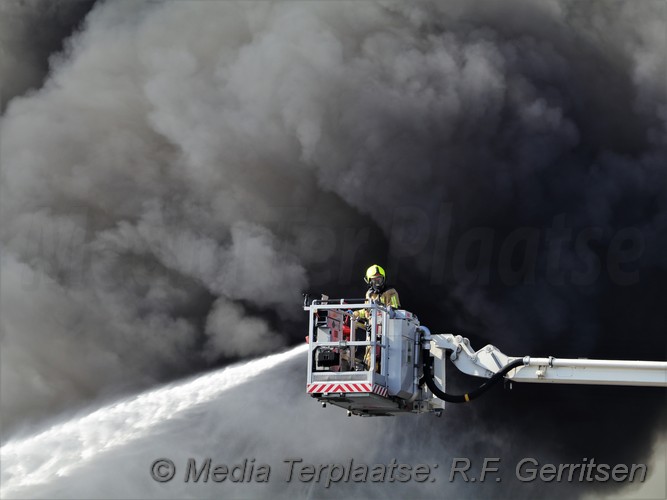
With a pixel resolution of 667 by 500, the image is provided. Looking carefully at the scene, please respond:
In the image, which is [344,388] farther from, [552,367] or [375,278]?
[552,367]

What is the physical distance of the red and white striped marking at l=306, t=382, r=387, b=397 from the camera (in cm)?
1444

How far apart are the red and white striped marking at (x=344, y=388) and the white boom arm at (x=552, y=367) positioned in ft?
4.59

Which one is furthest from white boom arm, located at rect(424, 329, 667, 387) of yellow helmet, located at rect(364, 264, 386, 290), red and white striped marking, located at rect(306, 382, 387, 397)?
red and white striped marking, located at rect(306, 382, 387, 397)

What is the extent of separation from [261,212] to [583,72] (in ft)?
25.0


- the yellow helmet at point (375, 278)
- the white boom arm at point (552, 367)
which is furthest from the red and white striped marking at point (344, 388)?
the yellow helmet at point (375, 278)

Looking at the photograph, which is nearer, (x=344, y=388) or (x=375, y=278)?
(x=344, y=388)

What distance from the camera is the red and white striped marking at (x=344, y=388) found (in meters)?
14.4

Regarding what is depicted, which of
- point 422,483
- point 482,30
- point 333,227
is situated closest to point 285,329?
point 333,227

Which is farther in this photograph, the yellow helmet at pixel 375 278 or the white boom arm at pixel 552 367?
the yellow helmet at pixel 375 278

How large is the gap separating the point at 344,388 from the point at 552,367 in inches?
116

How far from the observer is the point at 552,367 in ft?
49.3

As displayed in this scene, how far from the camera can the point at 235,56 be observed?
2412 cm

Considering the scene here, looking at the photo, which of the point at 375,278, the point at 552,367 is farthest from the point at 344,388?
the point at 552,367

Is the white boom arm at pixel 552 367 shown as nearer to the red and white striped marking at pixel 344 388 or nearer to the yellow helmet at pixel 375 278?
the yellow helmet at pixel 375 278
